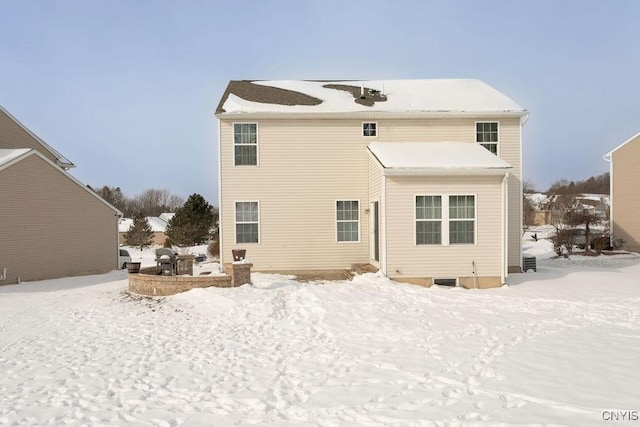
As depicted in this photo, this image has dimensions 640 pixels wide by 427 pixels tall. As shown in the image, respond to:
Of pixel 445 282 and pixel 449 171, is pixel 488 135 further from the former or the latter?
pixel 445 282

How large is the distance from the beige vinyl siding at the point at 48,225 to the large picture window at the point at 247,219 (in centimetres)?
785

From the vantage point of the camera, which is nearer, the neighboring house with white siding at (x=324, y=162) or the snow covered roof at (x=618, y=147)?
the neighboring house with white siding at (x=324, y=162)

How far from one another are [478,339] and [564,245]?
22573 millimetres

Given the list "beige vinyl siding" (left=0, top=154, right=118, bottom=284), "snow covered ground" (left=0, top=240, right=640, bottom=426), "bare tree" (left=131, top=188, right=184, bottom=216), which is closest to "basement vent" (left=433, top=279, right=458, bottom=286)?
"snow covered ground" (left=0, top=240, right=640, bottom=426)

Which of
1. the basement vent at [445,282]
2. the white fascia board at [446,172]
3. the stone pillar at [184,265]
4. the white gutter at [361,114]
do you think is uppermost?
the white gutter at [361,114]

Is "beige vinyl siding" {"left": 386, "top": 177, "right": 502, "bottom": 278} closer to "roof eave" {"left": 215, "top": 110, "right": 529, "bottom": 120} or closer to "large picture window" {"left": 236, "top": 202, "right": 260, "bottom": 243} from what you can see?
"roof eave" {"left": 215, "top": 110, "right": 529, "bottom": 120}

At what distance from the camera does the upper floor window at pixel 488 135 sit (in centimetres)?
1516

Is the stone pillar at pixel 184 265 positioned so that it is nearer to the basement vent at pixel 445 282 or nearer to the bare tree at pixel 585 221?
the basement vent at pixel 445 282

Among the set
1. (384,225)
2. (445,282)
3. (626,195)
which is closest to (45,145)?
(384,225)

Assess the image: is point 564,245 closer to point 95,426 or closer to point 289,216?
point 289,216

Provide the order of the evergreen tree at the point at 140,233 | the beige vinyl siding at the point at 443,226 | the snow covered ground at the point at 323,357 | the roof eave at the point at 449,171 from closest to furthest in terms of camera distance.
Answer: the snow covered ground at the point at 323,357
the roof eave at the point at 449,171
the beige vinyl siding at the point at 443,226
the evergreen tree at the point at 140,233

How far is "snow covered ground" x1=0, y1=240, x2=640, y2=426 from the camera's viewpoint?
4.45 meters

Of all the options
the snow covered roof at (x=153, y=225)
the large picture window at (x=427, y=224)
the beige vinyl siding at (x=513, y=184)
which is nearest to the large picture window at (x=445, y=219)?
the large picture window at (x=427, y=224)

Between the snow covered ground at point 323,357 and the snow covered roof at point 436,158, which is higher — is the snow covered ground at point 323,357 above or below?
below
